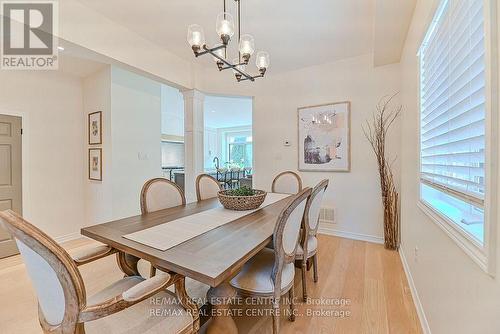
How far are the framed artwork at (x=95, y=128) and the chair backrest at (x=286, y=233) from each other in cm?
319

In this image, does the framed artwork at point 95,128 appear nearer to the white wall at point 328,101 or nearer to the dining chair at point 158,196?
the white wall at point 328,101

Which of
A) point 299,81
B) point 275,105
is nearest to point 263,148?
point 275,105

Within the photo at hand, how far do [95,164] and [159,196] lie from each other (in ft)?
6.63

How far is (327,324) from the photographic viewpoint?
1.58 metres

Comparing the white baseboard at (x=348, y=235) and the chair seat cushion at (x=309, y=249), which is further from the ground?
the chair seat cushion at (x=309, y=249)

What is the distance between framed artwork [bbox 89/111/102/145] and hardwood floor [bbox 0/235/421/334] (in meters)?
1.73

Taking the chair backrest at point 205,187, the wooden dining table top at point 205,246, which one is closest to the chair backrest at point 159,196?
the wooden dining table top at point 205,246

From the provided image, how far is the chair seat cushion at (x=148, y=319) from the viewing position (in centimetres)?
95

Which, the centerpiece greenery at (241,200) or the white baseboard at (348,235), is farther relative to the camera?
the white baseboard at (348,235)

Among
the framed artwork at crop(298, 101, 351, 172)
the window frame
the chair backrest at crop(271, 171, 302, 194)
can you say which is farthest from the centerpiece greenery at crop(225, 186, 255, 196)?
the framed artwork at crop(298, 101, 351, 172)

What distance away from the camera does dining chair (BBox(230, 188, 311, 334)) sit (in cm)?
125

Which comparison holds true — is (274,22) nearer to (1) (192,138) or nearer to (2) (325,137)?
(2) (325,137)

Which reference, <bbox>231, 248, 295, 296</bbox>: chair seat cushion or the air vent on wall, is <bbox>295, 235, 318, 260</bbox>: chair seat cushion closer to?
<bbox>231, 248, 295, 296</bbox>: chair seat cushion

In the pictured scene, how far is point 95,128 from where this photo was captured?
3367 mm
